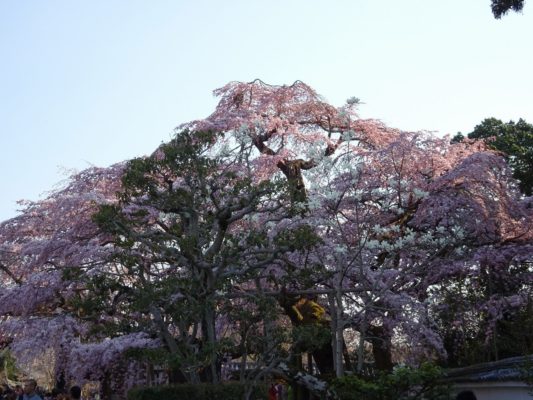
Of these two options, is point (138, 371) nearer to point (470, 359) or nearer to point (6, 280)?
point (6, 280)

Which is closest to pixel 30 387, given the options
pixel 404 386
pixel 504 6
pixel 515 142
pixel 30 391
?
pixel 30 391

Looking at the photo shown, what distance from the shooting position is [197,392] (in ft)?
31.5

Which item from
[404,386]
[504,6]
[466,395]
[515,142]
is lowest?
[466,395]

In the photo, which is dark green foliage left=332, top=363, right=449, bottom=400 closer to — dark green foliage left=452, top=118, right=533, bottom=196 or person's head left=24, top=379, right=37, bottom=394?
person's head left=24, top=379, right=37, bottom=394

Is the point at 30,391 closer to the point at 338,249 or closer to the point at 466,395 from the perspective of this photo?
the point at 338,249

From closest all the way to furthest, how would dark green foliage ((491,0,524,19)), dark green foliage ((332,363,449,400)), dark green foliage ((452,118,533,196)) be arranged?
dark green foliage ((332,363,449,400)) → dark green foliage ((491,0,524,19)) → dark green foliage ((452,118,533,196))

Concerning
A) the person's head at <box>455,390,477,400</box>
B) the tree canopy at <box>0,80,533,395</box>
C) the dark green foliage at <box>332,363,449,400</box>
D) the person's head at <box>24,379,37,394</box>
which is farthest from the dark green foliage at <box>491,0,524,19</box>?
the person's head at <box>24,379,37,394</box>

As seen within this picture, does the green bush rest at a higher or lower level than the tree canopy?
lower

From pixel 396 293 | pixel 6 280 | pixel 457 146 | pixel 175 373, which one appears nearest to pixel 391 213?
pixel 396 293

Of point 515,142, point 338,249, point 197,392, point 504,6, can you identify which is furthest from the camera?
point 515,142

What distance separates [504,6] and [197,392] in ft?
23.4

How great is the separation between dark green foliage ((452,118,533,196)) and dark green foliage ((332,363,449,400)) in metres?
10.5

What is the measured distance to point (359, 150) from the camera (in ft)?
56.5

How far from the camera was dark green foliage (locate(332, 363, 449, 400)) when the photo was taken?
30.5 ft
